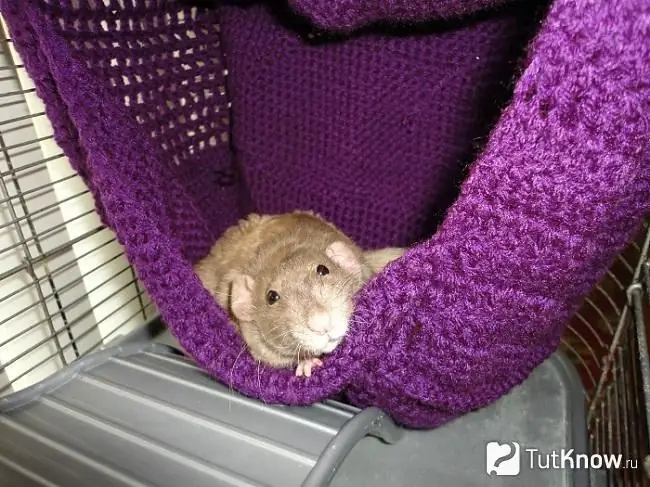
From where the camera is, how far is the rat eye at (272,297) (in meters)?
0.99

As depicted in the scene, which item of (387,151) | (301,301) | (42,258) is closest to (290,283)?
(301,301)

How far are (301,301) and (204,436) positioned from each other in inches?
10.1

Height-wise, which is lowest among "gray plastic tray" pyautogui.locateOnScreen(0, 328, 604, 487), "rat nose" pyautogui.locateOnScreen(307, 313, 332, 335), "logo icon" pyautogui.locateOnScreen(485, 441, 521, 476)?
"logo icon" pyautogui.locateOnScreen(485, 441, 521, 476)

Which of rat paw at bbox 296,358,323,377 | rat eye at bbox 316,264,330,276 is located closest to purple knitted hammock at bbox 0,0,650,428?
rat paw at bbox 296,358,323,377

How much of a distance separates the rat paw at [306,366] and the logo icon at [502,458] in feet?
1.16

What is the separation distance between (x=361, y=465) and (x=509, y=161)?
0.62 meters

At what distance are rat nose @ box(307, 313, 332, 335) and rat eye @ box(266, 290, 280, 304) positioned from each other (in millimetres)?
120

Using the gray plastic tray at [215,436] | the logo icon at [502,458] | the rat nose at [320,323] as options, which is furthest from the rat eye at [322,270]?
the logo icon at [502,458]

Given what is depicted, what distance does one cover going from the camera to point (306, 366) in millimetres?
928

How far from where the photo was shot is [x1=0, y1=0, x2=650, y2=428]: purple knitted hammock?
62 cm

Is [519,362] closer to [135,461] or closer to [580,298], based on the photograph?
[580,298]

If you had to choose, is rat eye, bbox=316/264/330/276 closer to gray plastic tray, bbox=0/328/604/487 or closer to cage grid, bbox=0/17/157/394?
gray plastic tray, bbox=0/328/604/487

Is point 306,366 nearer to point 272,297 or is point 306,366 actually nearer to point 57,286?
point 272,297

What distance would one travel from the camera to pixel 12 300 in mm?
1252
